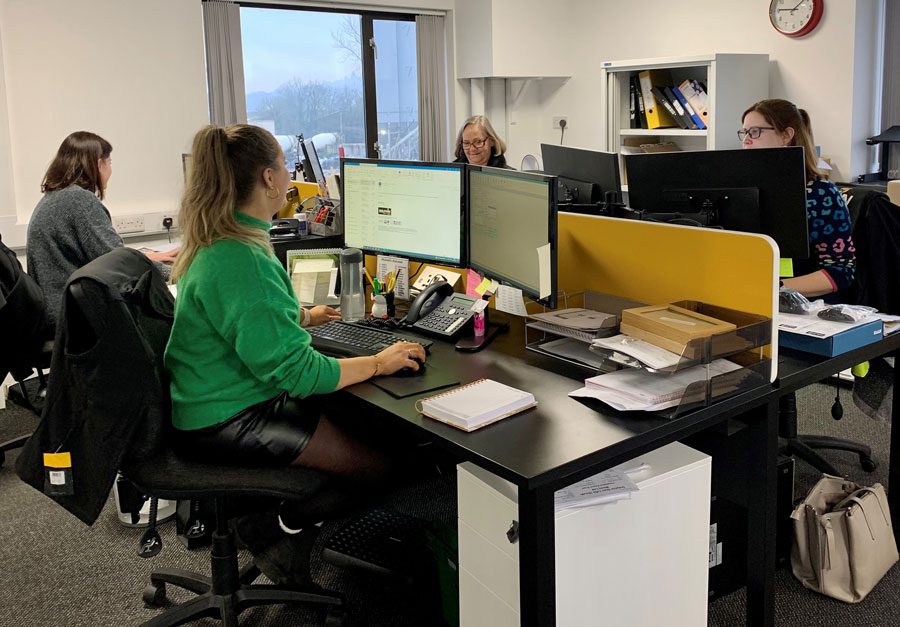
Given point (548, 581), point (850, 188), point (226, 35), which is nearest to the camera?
point (548, 581)

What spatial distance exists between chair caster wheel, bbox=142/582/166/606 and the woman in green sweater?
2.06ft

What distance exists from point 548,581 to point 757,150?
1277 millimetres

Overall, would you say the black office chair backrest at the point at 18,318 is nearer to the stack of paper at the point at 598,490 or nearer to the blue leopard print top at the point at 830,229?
the stack of paper at the point at 598,490

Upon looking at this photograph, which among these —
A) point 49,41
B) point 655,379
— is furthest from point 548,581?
point 49,41

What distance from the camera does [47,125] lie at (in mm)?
4402

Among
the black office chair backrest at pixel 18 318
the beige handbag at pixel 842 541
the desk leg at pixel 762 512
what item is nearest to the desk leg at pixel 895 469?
the beige handbag at pixel 842 541

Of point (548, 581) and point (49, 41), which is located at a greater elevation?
point (49, 41)

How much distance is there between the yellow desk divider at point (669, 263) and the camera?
1.79 m

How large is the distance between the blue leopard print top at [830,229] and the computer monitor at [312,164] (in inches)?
83.7

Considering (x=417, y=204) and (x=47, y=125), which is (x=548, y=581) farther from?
(x=47, y=125)

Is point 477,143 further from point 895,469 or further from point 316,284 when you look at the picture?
point 895,469

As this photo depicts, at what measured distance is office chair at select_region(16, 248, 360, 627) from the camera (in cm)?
170

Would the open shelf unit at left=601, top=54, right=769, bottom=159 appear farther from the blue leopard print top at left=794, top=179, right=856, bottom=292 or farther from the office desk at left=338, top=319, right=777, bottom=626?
the office desk at left=338, top=319, right=777, bottom=626

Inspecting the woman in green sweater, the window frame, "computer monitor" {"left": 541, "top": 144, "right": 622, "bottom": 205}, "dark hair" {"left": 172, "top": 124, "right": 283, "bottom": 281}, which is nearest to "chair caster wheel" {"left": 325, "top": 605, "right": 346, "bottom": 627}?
the woman in green sweater
